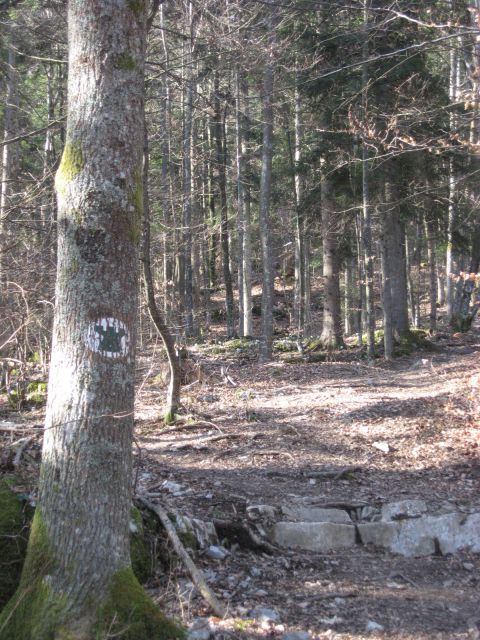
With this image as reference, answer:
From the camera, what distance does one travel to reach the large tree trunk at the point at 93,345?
3379 millimetres

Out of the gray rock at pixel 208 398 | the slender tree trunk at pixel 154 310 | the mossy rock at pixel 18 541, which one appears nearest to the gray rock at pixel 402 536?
the mossy rock at pixel 18 541

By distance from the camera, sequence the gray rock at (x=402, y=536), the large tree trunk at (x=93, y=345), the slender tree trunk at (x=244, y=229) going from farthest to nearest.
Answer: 1. the slender tree trunk at (x=244, y=229)
2. the gray rock at (x=402, y=536)
3. the large tree trunk at (x=93, y=345)

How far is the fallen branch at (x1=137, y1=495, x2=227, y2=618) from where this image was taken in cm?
403

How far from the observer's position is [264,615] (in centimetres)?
413

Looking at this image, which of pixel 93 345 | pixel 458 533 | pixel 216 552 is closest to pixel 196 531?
pixel 216 552

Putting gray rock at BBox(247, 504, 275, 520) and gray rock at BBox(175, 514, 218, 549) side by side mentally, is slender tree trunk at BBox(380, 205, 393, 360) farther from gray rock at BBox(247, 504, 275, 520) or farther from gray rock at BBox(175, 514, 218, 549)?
gray rock at BBox(175, 514, 218, 549)

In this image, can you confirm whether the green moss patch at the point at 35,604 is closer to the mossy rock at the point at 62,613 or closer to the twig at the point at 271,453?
the mossy rock at the point at 62,613

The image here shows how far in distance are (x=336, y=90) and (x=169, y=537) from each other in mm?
14409

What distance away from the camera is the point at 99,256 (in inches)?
135

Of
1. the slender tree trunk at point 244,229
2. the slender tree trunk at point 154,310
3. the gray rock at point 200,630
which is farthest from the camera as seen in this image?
the slender tree trunk at point 244,229

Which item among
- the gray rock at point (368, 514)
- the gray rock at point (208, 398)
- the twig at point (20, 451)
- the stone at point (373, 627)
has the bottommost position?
the stone at point (373, 627)

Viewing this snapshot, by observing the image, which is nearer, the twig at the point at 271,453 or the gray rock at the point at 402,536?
the gray rock at the point at 402,536

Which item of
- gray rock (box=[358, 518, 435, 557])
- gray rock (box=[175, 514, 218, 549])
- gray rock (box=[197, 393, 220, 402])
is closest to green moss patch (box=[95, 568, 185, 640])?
gray rock (box=[175, 514, 218, 549])

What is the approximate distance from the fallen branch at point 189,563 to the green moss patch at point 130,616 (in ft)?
1.67
